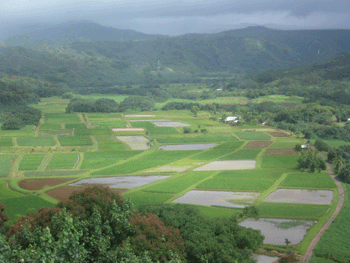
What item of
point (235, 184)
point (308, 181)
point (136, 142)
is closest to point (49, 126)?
point (136, 142)

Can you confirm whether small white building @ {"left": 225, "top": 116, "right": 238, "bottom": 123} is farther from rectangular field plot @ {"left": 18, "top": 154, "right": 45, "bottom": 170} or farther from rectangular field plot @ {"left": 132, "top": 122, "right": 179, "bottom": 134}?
rectangular field plot @ {"left": 18, "top": 154, "right": 45, "bottom": 170}

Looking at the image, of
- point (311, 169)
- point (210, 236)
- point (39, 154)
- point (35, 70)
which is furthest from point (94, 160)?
point (35, 70)

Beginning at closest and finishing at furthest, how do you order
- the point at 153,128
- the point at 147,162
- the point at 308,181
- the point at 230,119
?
the point at 308,181, the point at 147,162, the point at 153,128, the point at 230,119

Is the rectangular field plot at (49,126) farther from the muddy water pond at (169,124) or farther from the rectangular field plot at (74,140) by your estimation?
the muddy water pond at (169,124)

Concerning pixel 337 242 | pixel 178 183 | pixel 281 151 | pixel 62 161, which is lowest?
pixel 62 161

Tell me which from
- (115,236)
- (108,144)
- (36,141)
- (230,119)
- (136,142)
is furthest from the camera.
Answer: (230,119)

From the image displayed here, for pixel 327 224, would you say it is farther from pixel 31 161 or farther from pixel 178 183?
pixel 31 161

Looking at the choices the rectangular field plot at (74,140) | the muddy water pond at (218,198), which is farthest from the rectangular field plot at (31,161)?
the muddy water pond at (218,198)
